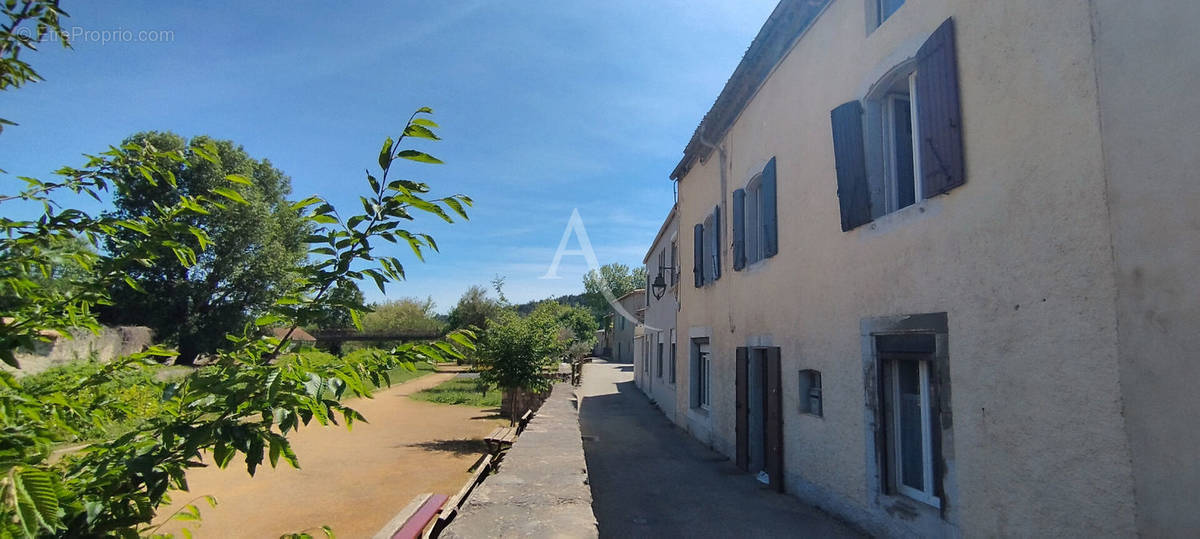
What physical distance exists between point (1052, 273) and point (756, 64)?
18.7 ft

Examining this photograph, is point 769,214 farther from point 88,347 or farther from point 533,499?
point 88,347

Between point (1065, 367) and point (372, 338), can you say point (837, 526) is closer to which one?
point (1065, 367)

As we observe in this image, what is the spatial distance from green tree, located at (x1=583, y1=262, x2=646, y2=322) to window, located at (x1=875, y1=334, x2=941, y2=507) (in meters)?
66.1

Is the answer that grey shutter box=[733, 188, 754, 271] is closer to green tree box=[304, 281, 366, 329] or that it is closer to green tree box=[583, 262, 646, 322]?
green tree box=[304, 281, 366, 329]

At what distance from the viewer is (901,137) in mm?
5219

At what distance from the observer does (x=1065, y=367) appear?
331cm

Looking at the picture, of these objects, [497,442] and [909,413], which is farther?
[497,442]

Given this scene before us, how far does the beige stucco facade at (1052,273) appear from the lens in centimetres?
287

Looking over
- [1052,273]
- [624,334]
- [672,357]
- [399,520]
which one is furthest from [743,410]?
[624,334]

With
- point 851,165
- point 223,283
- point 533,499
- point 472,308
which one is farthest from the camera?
point 472,308

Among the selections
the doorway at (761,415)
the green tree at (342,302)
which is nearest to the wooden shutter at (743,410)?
the doorway at (761,415)

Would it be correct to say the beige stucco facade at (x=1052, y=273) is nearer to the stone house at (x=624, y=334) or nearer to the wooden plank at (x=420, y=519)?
the wooden plank at (x=420, y=519)

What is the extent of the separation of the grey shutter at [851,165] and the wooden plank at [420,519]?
5.06 meters

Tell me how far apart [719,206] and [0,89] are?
30.1 ft
